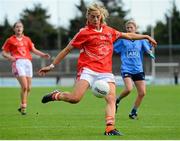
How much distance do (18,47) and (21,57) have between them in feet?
0.84

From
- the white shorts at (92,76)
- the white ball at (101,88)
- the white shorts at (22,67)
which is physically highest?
the white shorts at (22,67)

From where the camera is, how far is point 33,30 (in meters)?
60.2

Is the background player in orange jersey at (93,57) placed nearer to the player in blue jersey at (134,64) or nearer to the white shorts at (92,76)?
the white shorts at (92,76)

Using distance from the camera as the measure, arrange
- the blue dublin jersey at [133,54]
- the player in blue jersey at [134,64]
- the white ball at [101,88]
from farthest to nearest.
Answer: the blue dublin jersey at [133,54] → the player in blue jersey at [134,64] → the white ball at [101,88]

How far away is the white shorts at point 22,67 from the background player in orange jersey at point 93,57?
551 cm

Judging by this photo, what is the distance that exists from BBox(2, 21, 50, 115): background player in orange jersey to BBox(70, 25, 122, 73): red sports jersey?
5.50 meters

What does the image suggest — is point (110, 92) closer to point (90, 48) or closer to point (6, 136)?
point (90, 48)

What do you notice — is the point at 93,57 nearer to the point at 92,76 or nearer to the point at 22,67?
the point at 92,76

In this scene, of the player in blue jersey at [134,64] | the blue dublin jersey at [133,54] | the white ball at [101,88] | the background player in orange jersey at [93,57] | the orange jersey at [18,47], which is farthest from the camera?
the orange jersey at [18,47]

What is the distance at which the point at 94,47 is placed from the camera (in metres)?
11.3

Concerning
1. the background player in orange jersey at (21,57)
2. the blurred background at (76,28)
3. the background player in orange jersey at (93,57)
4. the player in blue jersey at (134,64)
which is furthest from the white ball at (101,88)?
the blurred background at (76,28)

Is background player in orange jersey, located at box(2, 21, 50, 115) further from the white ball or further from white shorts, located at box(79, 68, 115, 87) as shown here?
the white ball

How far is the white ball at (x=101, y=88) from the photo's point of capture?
11.0 m

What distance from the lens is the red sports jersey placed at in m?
11.3
